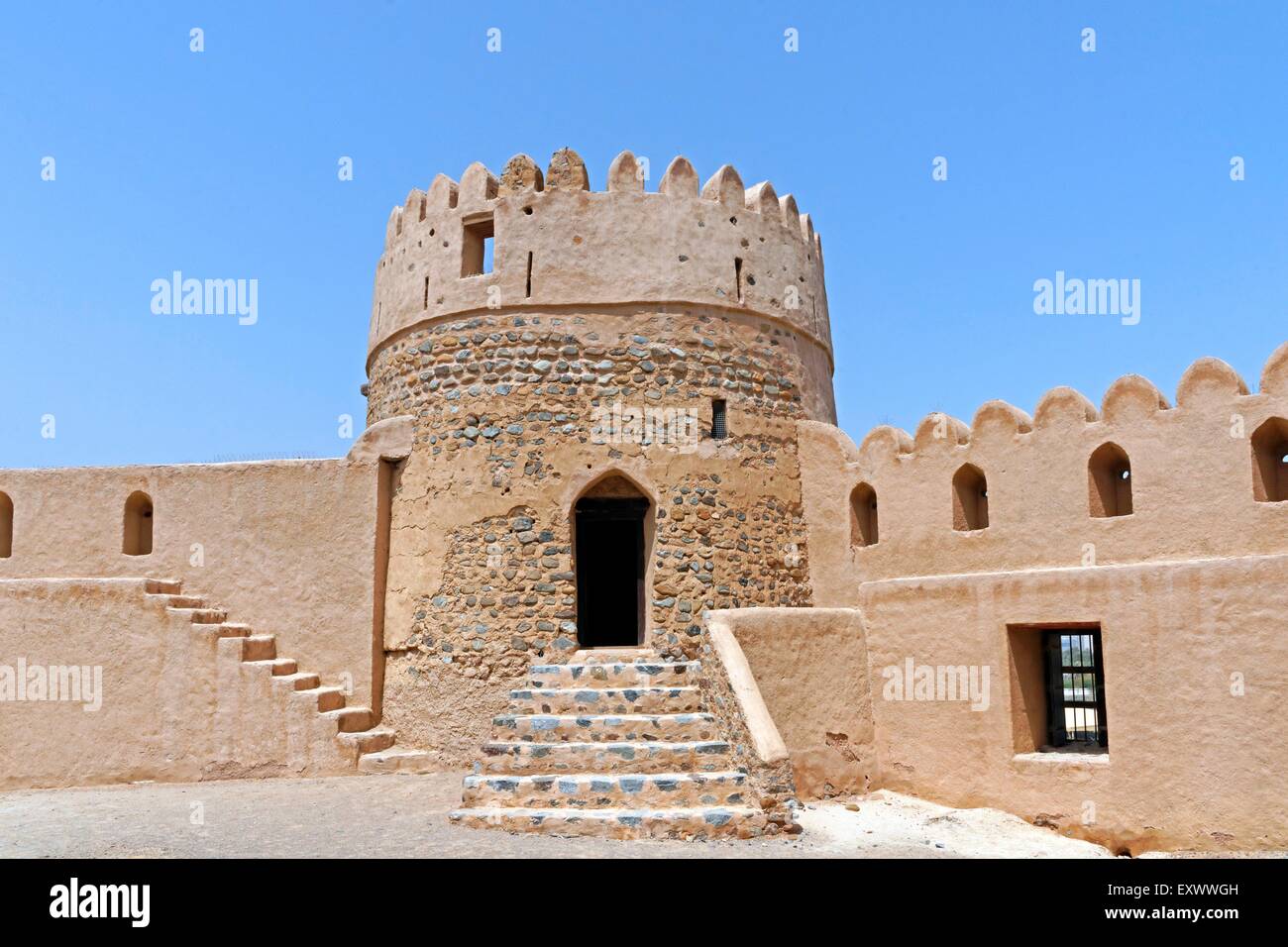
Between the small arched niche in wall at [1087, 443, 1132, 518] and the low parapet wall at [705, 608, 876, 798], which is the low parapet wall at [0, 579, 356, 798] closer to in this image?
the low parapet wall at [705, 608, 876, 798]

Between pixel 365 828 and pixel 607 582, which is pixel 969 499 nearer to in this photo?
pixel 607 582

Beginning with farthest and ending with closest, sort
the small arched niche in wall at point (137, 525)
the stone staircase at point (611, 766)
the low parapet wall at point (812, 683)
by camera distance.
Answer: the small arched niche in wall at point (137, 525) → the low parapet wall at point (812, 683) → the stone staircase at point (611, 766)

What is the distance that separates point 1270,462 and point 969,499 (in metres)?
3.15

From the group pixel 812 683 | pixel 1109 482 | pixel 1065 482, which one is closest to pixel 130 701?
pixel 812 683

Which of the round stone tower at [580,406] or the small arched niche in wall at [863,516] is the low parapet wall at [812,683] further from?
the small arched niche in wall at [863,516]

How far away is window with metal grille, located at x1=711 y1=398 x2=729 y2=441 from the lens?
1331 cm

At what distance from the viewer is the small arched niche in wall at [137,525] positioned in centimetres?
1430

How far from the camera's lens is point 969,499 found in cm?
1271

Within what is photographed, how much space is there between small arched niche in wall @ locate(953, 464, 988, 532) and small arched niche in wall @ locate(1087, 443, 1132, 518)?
48.6 inches

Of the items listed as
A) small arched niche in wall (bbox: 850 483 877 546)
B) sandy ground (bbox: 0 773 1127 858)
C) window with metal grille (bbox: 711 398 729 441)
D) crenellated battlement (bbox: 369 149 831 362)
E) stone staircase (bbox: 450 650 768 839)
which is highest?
crenellated battlement (bbox: 369 149 831 362)

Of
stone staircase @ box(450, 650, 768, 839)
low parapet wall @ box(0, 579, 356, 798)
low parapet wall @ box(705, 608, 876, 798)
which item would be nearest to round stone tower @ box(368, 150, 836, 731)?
low parapet wall @ box(705, 608, 876, 798)

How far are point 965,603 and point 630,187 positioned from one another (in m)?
6.13

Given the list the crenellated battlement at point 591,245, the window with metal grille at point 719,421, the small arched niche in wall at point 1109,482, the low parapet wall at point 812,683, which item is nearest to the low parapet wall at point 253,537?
the crenellated battlement at point 591,245

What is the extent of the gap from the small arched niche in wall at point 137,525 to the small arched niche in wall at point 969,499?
9.66m
